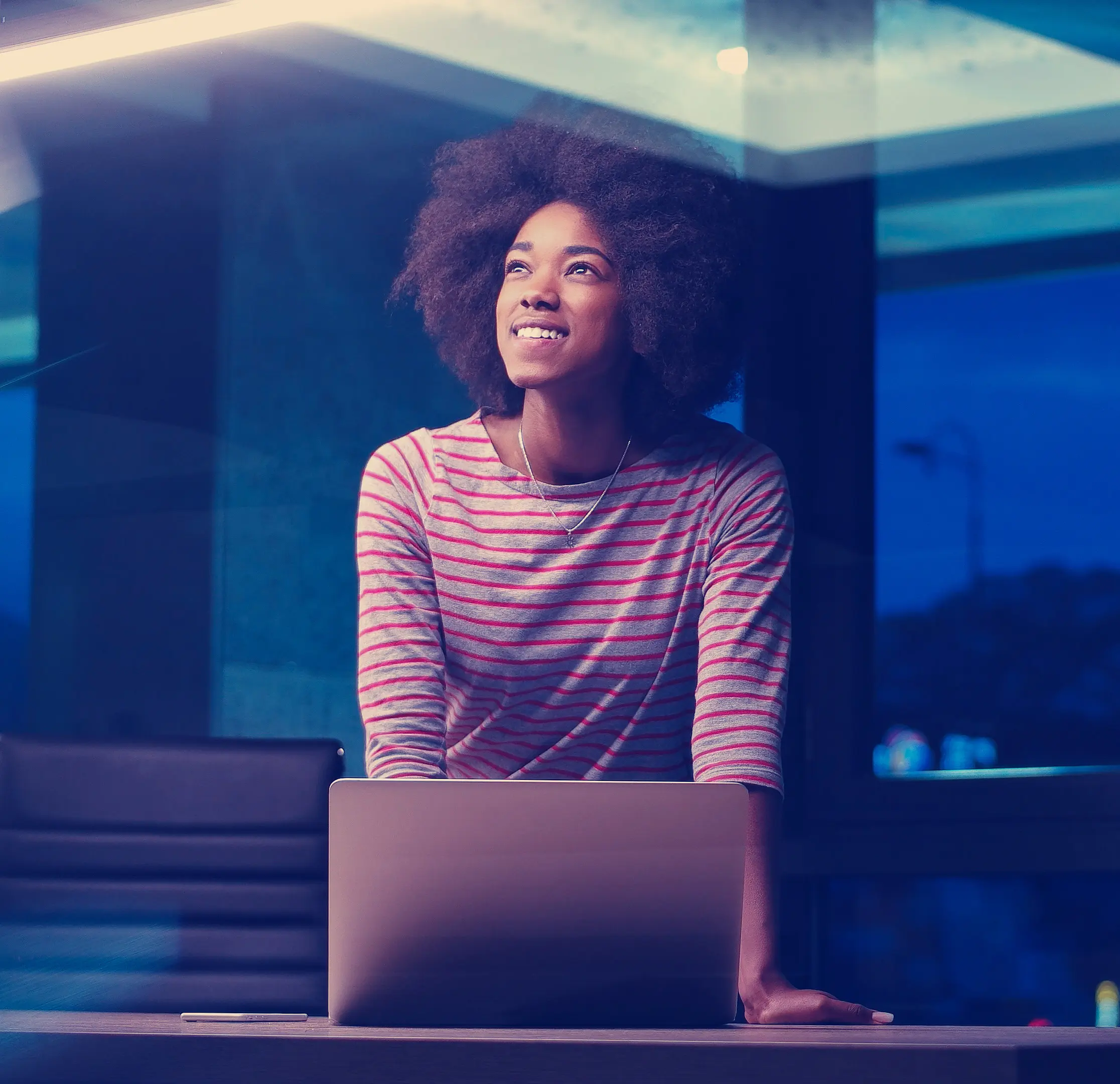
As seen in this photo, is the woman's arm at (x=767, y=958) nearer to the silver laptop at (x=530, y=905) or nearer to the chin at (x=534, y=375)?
the silver laptop at (x=530, y=905)

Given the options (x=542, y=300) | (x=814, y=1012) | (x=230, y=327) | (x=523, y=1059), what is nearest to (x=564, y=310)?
(x=542, y=300)

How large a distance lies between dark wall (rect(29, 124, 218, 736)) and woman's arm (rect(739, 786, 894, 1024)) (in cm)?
129

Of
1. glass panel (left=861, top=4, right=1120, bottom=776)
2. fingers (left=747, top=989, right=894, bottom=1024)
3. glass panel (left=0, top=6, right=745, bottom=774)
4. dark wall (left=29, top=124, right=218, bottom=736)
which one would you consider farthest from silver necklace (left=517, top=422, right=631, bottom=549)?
fingers (left=747, top=989, right=894, bottom=1024)

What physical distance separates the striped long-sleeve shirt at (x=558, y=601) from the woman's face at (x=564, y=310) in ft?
0.56

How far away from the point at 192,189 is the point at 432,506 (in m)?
1.09

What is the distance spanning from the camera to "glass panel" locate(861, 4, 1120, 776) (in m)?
2.42

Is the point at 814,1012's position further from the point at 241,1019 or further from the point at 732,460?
the point at 732,460

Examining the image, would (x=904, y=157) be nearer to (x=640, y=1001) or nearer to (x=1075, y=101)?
(x=1075, y=101)

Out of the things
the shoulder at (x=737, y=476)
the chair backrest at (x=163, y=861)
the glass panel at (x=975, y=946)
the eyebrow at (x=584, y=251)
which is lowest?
the glass panel at (x=975, y=946)

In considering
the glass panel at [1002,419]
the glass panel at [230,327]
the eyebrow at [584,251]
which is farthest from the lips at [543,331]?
the glass panel at [1002,419]

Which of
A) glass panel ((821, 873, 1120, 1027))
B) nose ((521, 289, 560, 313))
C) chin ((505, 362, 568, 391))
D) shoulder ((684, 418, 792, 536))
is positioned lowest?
glass panel ((821, 873, 1120, 1027))

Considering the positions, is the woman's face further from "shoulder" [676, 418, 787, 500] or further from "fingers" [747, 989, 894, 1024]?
"fingers" [747, 989, 894, 1024]

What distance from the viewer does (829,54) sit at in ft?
8.79

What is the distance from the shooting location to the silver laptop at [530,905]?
107 cm
